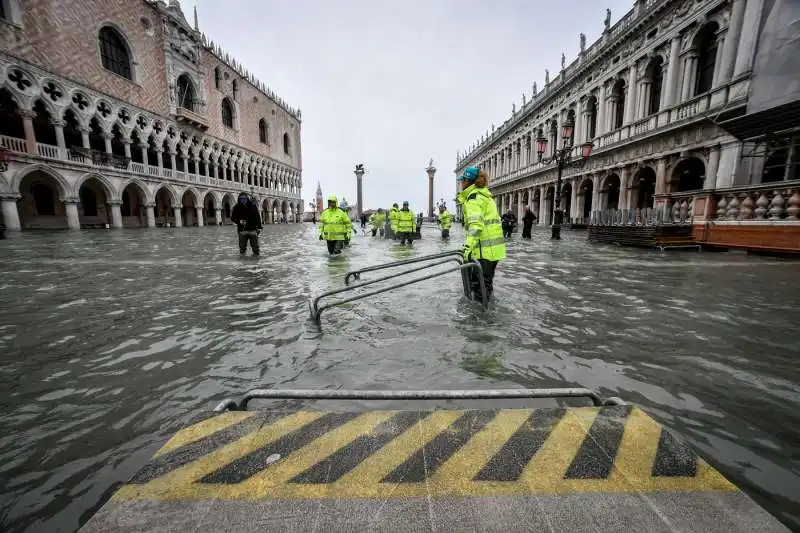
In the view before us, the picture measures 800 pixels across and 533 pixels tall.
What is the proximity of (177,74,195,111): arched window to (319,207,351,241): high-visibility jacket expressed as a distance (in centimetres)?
3331

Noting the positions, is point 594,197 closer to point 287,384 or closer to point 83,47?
point 287,384

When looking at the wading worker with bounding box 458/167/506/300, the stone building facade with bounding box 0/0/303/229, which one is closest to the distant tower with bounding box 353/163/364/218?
the stone building facade with bounding box 0/0/303/229

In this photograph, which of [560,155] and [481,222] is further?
[560,155]

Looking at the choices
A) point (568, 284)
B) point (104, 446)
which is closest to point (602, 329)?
point (568, 284)

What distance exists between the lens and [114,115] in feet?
83.6

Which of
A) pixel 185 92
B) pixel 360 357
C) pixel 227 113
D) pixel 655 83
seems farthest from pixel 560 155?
pixel 227 113

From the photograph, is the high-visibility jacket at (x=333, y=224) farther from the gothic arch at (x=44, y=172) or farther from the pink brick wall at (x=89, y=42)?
the pink brick wall at (x=89, y=42)

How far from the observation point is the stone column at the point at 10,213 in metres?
19.8

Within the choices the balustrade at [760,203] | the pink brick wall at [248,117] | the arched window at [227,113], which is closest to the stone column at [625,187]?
the balustrade at [760,203]

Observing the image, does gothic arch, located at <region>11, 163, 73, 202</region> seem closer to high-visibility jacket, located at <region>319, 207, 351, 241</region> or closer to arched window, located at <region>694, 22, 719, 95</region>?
high-visibility jacket, located at <region>319, 207, 351, 241</region>

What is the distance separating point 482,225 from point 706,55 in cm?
2215

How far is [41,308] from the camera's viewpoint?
4.53m

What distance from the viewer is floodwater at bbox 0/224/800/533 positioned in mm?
1853

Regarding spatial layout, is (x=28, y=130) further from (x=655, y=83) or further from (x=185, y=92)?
(x=655, y=83)
